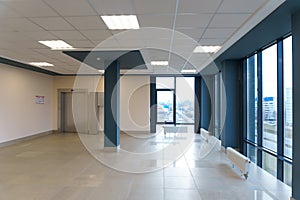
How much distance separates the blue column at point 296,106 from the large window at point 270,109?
107 centimetres

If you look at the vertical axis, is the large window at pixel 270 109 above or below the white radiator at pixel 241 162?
above

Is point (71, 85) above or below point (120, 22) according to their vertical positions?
below

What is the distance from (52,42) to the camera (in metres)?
5.81

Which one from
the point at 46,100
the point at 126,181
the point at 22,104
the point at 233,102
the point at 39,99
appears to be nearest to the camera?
the point at 126,181

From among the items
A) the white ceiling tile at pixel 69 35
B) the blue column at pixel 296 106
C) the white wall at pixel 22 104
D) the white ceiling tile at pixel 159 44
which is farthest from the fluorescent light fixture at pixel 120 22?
the white wall at pixel 22 104

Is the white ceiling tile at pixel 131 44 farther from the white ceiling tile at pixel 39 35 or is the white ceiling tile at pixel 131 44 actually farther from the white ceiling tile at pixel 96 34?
the white ceiling tile at pixel 39 35

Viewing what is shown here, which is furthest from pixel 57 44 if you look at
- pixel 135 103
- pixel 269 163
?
pixel 135 103

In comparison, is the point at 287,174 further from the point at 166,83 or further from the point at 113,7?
the point at 166,83

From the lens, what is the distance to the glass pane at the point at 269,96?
543cm

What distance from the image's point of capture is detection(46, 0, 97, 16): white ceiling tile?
357 centimetres

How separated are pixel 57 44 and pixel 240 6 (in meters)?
4.42

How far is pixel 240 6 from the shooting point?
3721mm

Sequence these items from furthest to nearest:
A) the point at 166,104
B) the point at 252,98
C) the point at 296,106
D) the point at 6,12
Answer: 1. the point at 166,104
2. the point at 252,98
3. the point at 6,12
4. the point at 296,106

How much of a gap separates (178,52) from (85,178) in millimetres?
4301
